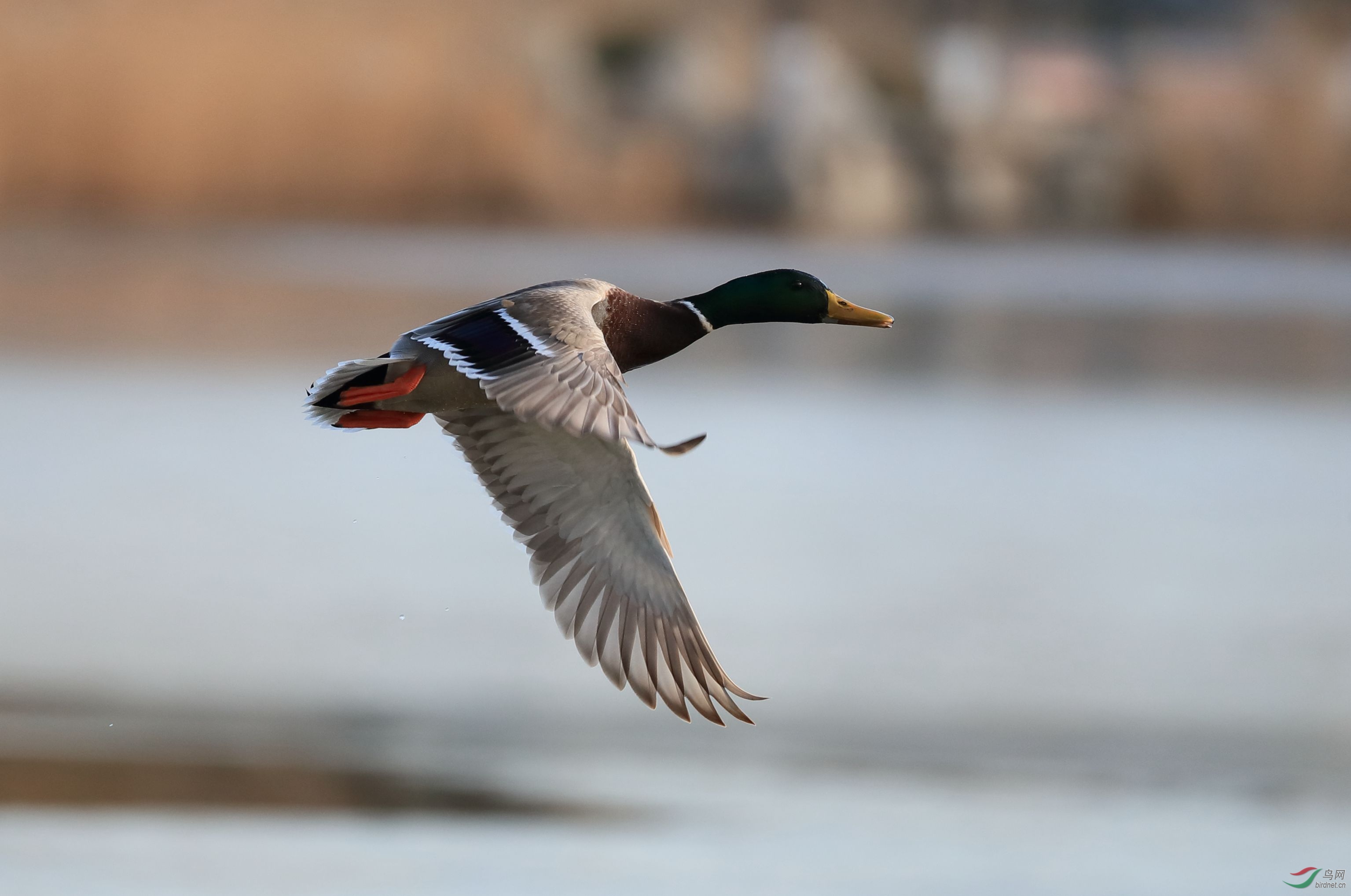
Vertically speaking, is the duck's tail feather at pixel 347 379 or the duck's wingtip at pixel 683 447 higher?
the duck's wingtip at pixel 683 447

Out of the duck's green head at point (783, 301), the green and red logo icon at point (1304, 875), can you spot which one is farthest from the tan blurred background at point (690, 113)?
the green and red logo icon at point (1304, 875)

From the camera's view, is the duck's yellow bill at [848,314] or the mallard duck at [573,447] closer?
the mallard duck at [573,447]

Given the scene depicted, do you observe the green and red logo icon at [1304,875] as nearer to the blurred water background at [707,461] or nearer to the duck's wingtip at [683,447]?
the blurred water background at [707,461]

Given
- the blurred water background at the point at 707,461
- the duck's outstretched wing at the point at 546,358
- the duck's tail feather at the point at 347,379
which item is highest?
the duck's outstretched wing at the point at 546,358

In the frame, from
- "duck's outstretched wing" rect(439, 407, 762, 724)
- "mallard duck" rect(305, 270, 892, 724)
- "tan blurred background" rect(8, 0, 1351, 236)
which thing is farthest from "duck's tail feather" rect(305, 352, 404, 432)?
"tan blurred background" rect(8, 0, 1351, 236)

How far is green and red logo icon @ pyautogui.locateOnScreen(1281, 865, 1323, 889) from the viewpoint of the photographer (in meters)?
5.29

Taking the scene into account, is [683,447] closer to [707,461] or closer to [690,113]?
[707,461]

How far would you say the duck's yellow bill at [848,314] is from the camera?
5.41m

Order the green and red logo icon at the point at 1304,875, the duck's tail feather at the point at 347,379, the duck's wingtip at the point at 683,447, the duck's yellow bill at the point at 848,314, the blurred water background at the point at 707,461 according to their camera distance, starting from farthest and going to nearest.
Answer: the blurred water background at the point at 707,461 < the duck's yellow bill at the point at 848,314 < the green and red logo icon at the point at 1304,875 < the duck's tail feather at the point at 347,379 < the duck's wingtip at the point at 683,447

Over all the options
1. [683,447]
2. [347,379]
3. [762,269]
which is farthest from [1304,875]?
[762,269]

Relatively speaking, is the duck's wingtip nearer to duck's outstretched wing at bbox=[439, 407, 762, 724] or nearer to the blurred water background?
duck's outstretched wing at bbox=[439, 407, 762, 724]

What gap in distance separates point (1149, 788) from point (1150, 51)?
23.5 m

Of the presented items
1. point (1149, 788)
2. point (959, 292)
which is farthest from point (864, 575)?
point (959, 292)

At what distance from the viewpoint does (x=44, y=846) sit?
203 inches
